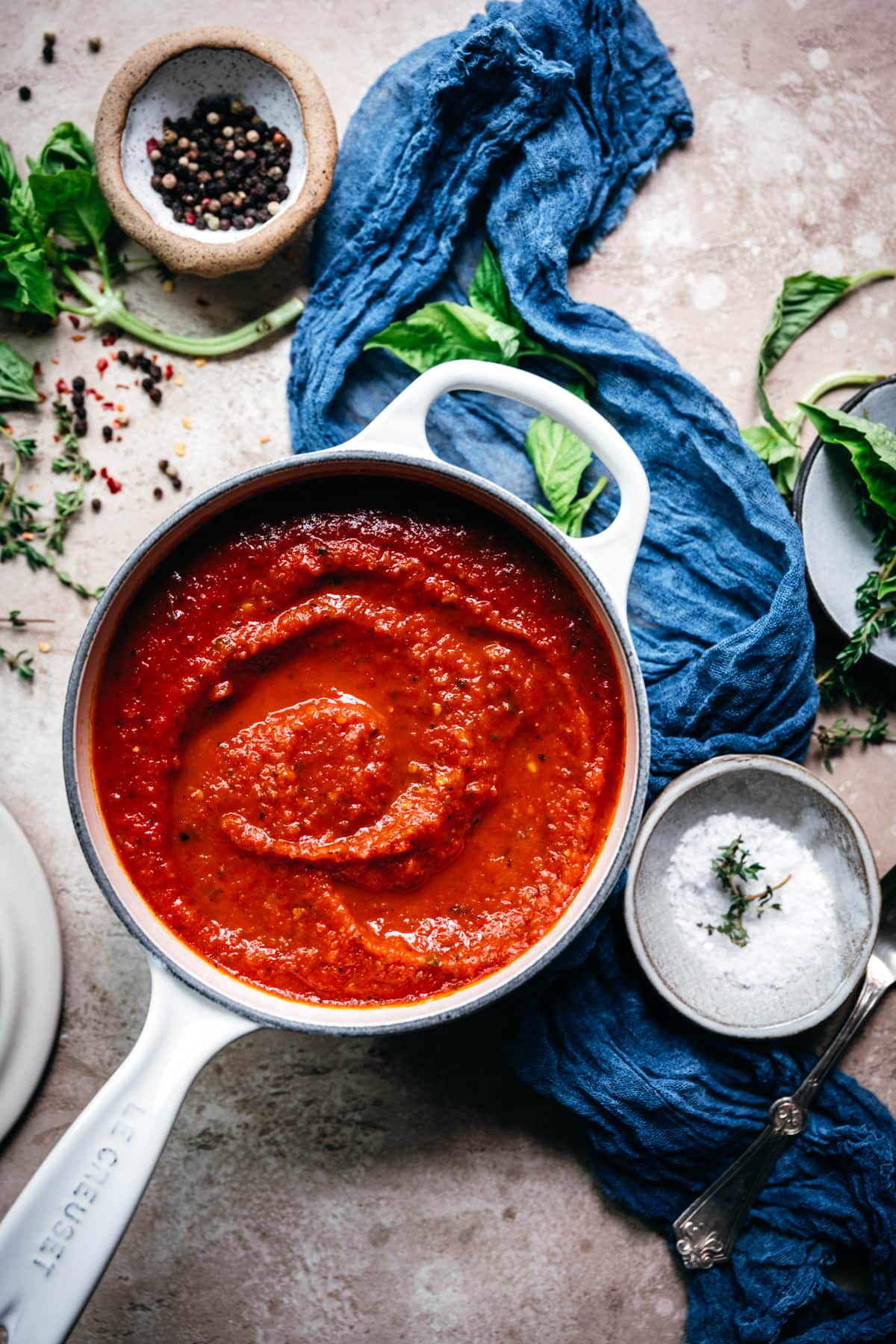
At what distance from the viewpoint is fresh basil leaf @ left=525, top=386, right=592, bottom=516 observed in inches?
84.5

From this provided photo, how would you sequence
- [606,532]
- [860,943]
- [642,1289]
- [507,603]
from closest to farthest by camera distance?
[606,532] → [507,603] → [860,943] → [642,1289]

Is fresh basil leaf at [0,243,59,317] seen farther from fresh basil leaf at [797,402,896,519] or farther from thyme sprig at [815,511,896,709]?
thyme sprig at [815,511,896,709]

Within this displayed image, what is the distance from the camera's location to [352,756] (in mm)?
1845

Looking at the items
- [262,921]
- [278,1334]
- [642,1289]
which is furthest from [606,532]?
[278,1334]

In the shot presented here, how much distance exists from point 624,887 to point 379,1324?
113cm

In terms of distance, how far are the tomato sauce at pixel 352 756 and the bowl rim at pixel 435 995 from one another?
5cm

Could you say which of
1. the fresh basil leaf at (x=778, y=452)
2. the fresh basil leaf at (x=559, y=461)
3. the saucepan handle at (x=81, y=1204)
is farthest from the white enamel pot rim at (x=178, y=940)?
the fresh basil leaf at (x=778, y=452)

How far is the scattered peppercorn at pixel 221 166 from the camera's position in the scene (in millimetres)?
2189

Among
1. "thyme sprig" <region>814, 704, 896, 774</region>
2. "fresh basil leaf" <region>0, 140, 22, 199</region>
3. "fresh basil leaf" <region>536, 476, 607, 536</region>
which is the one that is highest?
"fresh basil leaf" <region>0, 140, 22, 199</region>

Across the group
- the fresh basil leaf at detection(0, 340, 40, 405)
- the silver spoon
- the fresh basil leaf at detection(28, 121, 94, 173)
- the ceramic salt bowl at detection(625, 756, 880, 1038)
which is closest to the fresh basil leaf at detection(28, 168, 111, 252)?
the fresh basil leaf at detection(28, 121, 94, 173)

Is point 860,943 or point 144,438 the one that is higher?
point 144,438

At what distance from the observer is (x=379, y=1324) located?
7.20ft

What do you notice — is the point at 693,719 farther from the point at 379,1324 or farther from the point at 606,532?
the point at 379,1324

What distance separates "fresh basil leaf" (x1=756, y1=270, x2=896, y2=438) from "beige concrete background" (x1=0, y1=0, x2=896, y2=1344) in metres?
0.04
